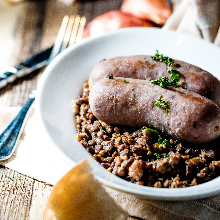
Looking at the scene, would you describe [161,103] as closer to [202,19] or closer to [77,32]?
[202,19]

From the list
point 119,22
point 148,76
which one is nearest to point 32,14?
point 119,22

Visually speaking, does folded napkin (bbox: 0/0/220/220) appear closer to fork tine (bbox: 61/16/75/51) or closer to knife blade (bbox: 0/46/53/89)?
knife blade (bbox: 0/46/53/89)

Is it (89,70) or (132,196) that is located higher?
(89,70)

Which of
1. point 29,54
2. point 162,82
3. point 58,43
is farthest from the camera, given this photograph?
point 29,54

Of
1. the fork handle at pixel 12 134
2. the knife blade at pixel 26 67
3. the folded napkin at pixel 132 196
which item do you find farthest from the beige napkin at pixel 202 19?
the fork handle at pixel 12 134

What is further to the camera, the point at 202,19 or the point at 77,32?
the point at 77,32

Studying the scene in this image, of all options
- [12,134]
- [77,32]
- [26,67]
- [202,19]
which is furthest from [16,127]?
[202,19]

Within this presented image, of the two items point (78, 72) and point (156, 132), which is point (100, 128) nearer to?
point (156, 132)

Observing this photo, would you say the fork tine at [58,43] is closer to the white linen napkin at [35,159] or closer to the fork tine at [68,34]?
the fork tine at [68,34]
